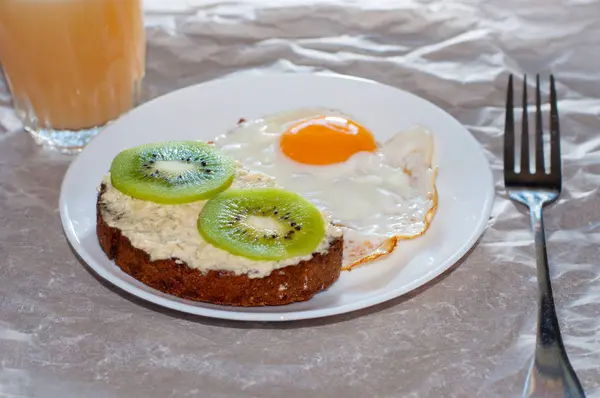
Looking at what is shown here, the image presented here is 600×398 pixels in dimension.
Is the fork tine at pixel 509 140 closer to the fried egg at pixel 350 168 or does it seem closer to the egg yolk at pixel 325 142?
the fried egg at pixel 350 168

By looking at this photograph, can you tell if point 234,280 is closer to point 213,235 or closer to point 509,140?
point 213,235

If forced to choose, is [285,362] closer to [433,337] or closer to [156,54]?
[433,337]

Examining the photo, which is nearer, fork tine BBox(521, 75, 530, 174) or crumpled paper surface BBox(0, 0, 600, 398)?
crumpled paper surface BBox(0, 0, 600, 398)

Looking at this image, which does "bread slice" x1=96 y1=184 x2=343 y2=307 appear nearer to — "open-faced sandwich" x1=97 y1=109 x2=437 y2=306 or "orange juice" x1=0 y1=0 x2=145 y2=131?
"open-faced sandwich" x1=97 y1=109 x2=437 y2=306

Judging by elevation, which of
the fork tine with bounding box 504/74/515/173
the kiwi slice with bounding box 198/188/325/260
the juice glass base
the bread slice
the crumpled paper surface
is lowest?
the juice glass base

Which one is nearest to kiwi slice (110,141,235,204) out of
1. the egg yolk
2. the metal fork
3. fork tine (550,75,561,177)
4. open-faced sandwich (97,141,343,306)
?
open-faced sandwich (97,141,343,306)

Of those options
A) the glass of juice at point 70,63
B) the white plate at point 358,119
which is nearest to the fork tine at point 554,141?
the white plate at point 358,119
